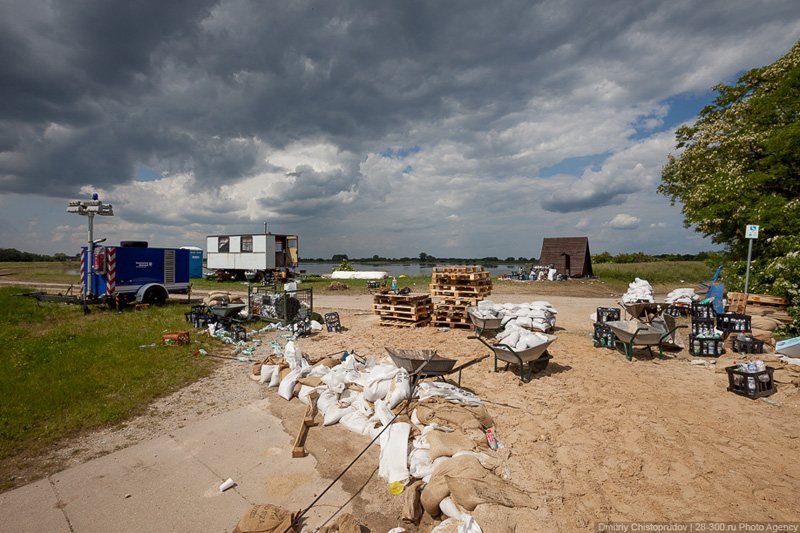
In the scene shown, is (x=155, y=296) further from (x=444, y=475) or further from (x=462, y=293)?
(x=444, y=475)

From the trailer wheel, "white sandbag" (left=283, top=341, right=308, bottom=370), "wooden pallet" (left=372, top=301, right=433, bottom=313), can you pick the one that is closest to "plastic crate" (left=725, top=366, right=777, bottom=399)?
"white sandbag" (left=283, top=341, right=308, bottom=370)

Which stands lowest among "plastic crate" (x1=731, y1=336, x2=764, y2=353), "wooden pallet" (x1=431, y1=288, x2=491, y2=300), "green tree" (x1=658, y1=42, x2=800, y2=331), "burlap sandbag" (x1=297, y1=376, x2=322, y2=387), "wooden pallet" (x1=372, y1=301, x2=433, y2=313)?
"burlap sandbag" (x1=297, y1=376, x2=322, y2=387)

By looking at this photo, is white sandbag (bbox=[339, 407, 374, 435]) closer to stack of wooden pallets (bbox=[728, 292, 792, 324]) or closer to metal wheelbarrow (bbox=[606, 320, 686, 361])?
metal wheelbarrow (bbox=[606, 320, 686, 361])

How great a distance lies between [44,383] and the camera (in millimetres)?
6598

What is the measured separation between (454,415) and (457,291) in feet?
24.0

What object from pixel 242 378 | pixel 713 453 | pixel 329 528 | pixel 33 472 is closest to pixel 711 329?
pixel 713 453

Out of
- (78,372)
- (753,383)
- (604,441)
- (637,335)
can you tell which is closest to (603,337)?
(637,335)

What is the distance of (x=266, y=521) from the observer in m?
3.08

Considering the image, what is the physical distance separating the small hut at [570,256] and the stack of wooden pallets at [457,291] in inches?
815

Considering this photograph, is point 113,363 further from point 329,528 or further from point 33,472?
point 329,528

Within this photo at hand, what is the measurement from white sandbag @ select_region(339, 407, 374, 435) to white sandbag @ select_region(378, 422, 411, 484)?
0.39 m

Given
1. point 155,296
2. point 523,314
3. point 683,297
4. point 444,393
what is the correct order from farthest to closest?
point 155,296
point 683,297
point 523,314
point 444,393

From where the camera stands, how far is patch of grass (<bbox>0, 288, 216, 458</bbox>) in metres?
5.29

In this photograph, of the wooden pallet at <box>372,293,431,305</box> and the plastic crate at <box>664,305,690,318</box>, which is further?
the plastic crate at <box>664,305,690,318</box>
